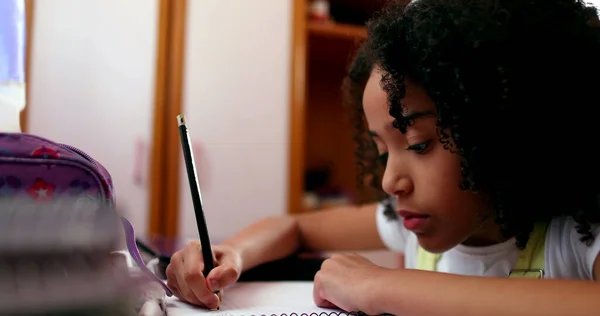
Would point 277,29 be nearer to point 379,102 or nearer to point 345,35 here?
point 345,35

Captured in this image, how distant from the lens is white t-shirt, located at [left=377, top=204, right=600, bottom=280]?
44 centimetres

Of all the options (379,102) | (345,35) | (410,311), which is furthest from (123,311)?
(345,35)

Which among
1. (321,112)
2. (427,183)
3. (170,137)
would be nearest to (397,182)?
(427,183)

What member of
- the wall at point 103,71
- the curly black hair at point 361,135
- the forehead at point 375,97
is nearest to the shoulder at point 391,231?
the curly black hair at point 361,135

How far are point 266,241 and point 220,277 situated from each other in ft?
0.59

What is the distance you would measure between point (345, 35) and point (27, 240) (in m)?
1.38

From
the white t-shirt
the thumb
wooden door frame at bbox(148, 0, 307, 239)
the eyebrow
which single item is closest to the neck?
the white t-shirt

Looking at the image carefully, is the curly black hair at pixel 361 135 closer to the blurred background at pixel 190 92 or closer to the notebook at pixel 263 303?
the notebook at pixel 263 303

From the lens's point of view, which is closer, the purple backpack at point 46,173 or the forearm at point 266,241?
the purple backpack at point 46,173

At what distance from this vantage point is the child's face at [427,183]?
434 millimetres

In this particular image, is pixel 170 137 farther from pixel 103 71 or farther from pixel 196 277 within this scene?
pixel 196 277

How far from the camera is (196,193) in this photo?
395mm

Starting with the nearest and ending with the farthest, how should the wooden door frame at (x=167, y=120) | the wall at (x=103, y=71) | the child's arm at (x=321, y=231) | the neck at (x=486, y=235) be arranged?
the neck at (x=486, y=235) → the child's arm at (x=321, y=231) → the wall at (x=103, y=71) → the wooden door frame at (x=167, y=120)

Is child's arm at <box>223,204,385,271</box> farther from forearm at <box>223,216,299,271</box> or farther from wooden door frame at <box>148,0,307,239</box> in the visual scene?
wooden door frame at <box>148,0,307,239</box>
